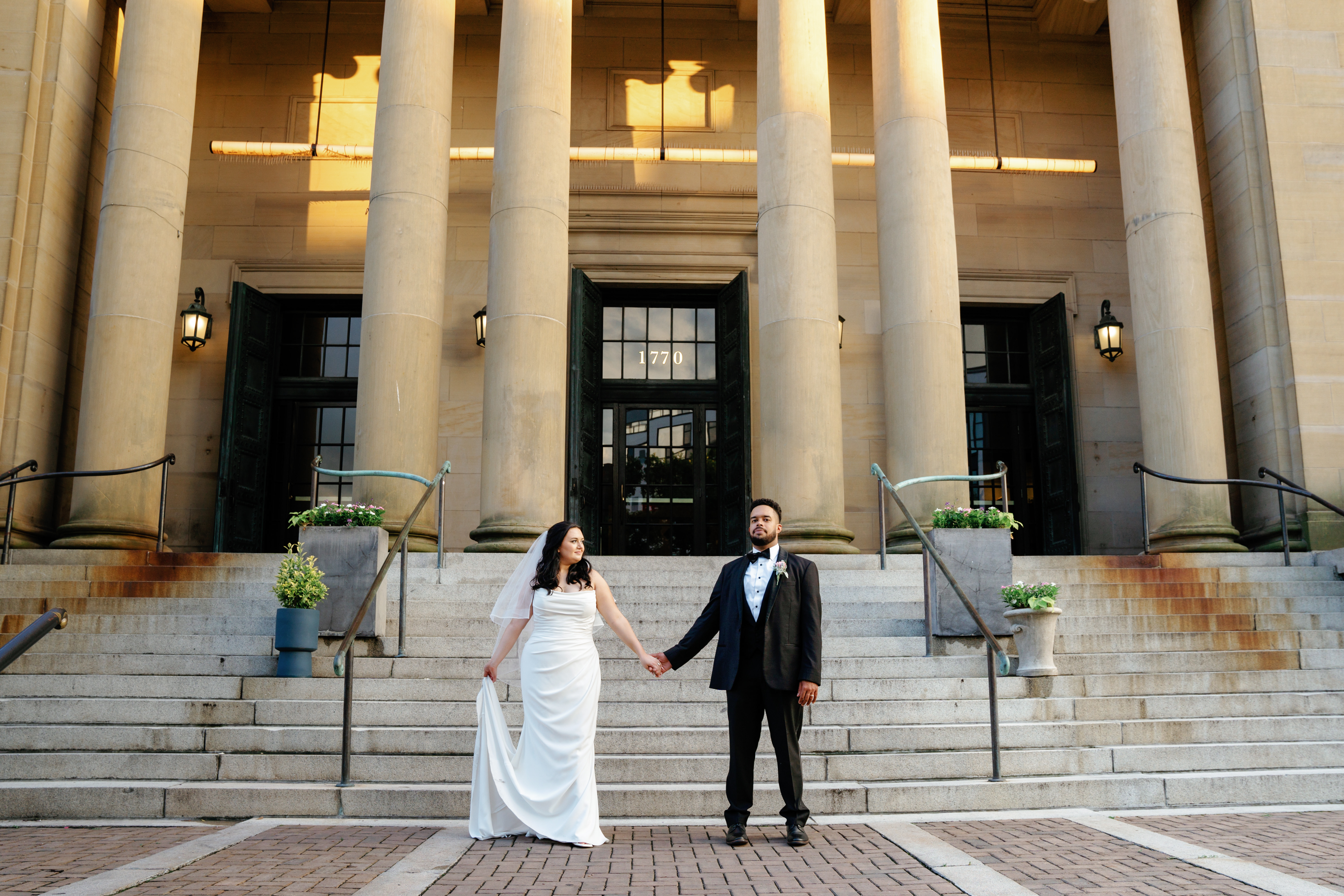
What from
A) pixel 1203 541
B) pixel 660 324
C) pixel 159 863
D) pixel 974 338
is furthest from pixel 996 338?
pixel 159 863

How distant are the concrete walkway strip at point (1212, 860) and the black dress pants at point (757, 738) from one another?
186 cm

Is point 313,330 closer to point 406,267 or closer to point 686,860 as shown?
point 406,267

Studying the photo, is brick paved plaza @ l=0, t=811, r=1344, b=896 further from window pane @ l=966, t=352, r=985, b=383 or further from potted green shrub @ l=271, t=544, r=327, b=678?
window pane @ l=966, t=352, r=985, b=383

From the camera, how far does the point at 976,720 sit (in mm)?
8695

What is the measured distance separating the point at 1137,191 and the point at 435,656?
35.5ft

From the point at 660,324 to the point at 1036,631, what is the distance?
10599 mm

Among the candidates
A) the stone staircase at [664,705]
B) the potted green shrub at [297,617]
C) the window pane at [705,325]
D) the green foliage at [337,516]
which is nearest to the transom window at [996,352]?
the window pane at [705,325]

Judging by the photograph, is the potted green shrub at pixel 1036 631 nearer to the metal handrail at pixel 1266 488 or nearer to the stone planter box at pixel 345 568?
the metal handrail at pixel 1266 488

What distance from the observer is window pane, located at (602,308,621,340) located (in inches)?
736

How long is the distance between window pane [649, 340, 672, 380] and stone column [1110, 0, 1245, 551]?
706 centimetres

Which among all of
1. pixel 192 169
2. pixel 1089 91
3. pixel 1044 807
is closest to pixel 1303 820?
pixel 1044 807

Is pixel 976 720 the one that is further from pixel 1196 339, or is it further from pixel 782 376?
pixel 1196 339

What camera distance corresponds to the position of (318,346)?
1862cm

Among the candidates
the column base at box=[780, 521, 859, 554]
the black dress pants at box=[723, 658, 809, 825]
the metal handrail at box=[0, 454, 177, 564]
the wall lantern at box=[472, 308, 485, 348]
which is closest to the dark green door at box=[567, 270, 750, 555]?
the wall lantern at box=[472, 308, 485, 348]
